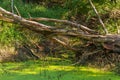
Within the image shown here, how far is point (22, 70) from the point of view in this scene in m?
6.62

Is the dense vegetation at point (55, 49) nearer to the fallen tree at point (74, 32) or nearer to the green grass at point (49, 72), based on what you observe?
the green grass at point (49, 72)

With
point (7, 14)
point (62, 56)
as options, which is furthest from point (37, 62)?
point (7, 14)

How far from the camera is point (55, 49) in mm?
7777

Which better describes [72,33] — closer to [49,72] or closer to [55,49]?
[49,72]

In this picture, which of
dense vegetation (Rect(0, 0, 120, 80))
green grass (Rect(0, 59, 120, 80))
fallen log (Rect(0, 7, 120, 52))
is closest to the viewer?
green grass (Rect(0, 59, 120, 80))

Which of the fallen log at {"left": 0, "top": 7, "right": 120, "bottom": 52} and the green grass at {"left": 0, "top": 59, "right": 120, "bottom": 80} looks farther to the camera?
the fallen log at {"left": 0, "top": 7, "right": 120, "bottom": 52}

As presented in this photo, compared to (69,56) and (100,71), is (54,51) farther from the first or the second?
(100,71)

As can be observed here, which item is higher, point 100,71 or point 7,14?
point 7,14

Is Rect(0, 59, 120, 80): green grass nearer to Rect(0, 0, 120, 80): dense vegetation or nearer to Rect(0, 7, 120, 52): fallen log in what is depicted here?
Rect(0, 0, 120, 80): dense vegetation

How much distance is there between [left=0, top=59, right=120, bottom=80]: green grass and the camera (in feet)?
20.1

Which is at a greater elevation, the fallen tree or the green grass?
the fallen tree

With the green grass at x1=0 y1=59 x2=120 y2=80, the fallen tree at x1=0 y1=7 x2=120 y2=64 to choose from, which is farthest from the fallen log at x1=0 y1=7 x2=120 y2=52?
the green grass at x1=0 y1=59 x2=120 y2=80

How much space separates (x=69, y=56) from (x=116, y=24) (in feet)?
3.74

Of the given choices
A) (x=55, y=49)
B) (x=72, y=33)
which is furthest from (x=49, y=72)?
(x=55, y=49)
